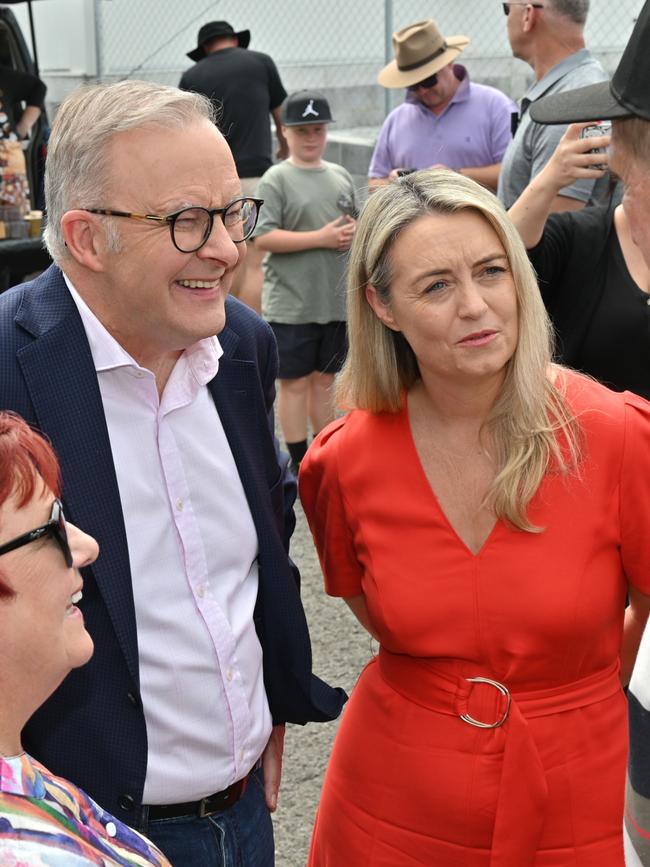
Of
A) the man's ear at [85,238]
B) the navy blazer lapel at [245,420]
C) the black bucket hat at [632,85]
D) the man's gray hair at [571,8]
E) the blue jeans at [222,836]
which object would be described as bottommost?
the blue jeans at [222,836]

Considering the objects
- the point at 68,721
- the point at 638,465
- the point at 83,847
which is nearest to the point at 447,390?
the point at 638,465

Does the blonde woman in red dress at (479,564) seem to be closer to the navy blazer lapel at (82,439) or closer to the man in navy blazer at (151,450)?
the man in navy blazer at (151,450)

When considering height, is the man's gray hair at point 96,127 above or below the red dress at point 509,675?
above

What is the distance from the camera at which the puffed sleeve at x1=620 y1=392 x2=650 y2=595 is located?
89.4 inches

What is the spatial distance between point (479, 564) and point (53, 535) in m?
1.00

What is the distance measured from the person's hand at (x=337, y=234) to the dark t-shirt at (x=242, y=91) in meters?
1.89

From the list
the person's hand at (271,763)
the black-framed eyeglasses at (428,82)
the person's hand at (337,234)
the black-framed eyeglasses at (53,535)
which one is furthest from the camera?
the person's hand at (337,234)

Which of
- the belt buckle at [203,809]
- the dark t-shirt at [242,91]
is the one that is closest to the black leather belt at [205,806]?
the belt buckle at [203,809]

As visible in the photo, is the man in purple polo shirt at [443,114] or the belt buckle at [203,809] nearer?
the belt buckle at [203,809]

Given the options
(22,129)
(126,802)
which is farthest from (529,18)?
(22,129)

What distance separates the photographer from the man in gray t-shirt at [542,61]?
4.40 m

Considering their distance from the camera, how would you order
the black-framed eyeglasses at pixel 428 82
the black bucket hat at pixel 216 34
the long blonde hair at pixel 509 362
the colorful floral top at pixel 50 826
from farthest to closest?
the black bucket hat at pixel 216 34 → the black-framed eyeglasses at pixel 428 82 → the long blonde hair at pixel 509 362 → the colorful floral top at pixel 50 826

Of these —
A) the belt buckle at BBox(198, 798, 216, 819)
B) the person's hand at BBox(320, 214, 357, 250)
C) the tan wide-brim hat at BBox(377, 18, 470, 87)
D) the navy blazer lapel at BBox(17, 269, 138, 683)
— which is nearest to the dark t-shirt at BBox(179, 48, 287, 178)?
the person's hand at BBox(320, 214, 357, 250)

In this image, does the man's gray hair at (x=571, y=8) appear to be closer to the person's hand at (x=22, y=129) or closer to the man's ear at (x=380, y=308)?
the man's ear at (x=380, y=308)
